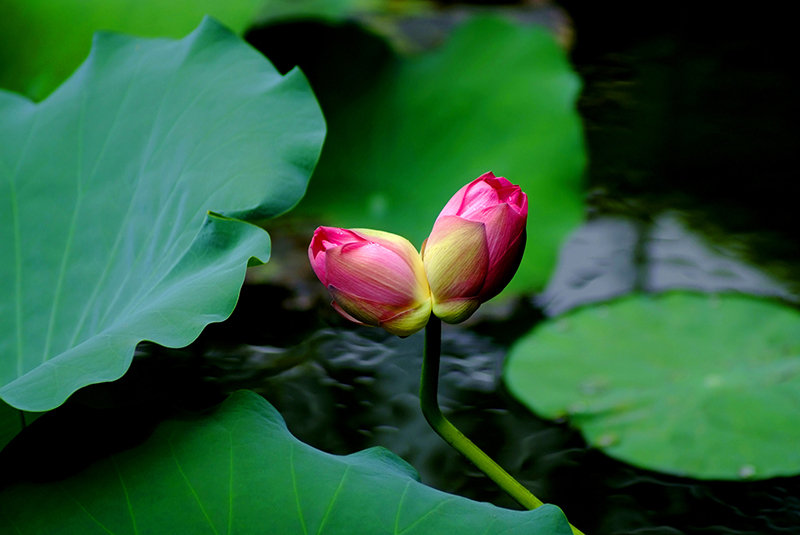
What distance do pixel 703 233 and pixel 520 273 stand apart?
0.38 m

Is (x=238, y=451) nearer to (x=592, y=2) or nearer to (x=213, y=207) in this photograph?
(x=213, y=207)

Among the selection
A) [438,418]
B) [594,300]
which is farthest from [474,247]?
[594,300]

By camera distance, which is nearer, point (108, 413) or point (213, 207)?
point (108, 413)

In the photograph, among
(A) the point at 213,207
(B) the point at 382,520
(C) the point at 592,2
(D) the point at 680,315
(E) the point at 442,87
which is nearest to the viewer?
(B) the point at 382,520

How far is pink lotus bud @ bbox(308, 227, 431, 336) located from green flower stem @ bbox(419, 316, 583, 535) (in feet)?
0.05

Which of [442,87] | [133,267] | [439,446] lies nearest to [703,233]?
[442,87]

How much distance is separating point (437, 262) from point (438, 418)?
118mm

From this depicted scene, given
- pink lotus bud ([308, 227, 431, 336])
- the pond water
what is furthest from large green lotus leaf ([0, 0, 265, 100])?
pink lotus bud ([308, 227, 431, 336])

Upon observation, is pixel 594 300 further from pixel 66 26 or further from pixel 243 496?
pixel 66 26

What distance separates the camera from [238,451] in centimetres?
61

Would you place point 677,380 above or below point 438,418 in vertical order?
below

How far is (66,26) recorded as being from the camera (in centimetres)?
153

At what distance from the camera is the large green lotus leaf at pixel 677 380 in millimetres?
1016

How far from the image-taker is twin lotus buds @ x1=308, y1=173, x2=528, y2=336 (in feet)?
1.82
